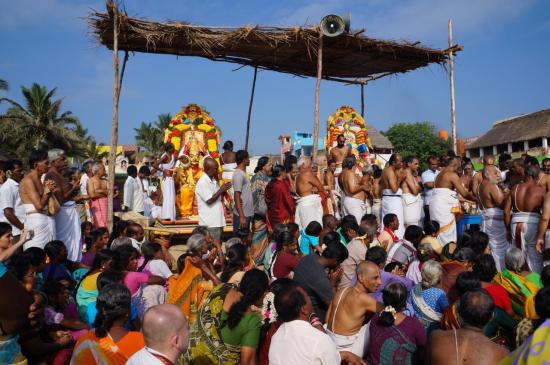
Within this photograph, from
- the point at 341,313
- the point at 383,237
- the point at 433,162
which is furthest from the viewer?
the point at 433,162

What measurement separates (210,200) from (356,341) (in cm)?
401

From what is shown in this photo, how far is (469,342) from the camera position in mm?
2863

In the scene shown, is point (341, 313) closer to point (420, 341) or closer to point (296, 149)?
point (420, 341)

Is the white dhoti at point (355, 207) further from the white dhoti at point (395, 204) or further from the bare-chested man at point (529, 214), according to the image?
the bare-chested man at point (529, 214)

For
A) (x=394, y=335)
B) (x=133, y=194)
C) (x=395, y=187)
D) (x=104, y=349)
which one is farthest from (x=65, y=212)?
(x=395, y=187)

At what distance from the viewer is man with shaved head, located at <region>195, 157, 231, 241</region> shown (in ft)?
23.7

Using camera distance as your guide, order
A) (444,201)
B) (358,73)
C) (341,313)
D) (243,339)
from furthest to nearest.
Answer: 1. (358,73)
2. (444,201)
3. (341,313)
4. (243,339)

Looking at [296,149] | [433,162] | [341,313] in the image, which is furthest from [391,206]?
[296,149]

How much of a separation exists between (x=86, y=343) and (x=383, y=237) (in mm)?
4210

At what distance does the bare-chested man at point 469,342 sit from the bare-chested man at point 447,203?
5.35 m

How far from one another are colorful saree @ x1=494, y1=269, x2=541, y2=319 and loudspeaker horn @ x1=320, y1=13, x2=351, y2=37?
22.0 ft

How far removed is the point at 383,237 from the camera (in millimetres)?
6355

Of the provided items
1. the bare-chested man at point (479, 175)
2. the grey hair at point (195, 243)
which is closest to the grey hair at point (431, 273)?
the grey hair at point (195, 243)

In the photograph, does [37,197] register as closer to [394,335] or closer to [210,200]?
[210,200]
